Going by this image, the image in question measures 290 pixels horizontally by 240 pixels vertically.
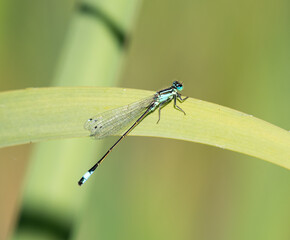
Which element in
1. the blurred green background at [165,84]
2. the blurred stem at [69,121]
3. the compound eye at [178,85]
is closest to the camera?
the blurred stem at [69,121]

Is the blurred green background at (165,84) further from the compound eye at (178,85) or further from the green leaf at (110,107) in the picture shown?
the green leaf at (110,107)

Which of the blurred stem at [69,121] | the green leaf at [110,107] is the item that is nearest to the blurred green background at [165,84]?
the blurred stem at [69,121]

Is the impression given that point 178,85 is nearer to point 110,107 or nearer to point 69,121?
point 110,107

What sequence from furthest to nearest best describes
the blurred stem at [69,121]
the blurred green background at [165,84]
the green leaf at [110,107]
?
the blurred green background at [165,84] → the blurred stem at [69,121] → the green leaf at [110,107]

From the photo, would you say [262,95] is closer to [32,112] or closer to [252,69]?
[252,69]

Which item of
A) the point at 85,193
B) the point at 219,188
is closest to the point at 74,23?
the point at 85,193
